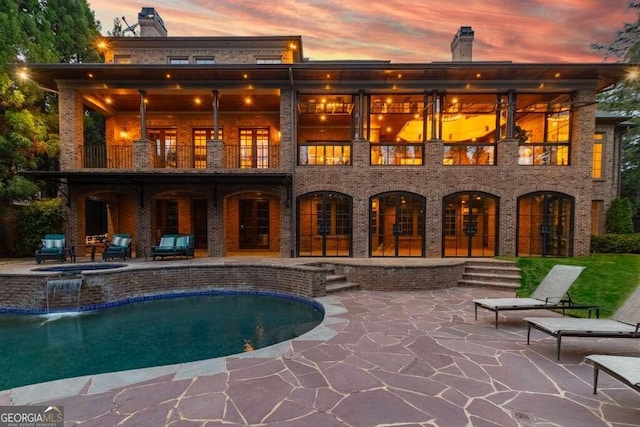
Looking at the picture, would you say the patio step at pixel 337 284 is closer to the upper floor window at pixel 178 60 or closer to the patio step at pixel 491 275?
the patio step at pixel 491 275

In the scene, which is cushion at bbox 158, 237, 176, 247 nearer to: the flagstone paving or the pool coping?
the pool coping

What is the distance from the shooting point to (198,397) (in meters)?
3.47

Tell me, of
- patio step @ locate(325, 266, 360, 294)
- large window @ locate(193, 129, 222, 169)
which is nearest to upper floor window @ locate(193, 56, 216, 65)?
large window @ locate(193, 129, 222, 169)

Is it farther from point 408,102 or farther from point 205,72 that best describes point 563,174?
point 205,72

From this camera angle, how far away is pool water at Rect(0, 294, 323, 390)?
17.0 feet

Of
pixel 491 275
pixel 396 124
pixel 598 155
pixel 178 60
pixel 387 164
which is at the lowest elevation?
pixel 491 275

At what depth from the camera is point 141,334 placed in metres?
6.54

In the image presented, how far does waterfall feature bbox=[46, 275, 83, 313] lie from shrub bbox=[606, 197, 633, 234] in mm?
22308

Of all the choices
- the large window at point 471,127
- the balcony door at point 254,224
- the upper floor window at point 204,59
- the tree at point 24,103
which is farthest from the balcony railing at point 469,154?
the tree at point 24,103

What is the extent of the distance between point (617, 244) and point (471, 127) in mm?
8523

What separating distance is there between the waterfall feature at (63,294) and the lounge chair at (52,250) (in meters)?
3.81

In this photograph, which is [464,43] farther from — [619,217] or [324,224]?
[324,224]

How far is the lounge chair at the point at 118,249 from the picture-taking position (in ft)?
38.1

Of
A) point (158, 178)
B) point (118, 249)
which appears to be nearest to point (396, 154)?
point (158, 178)
